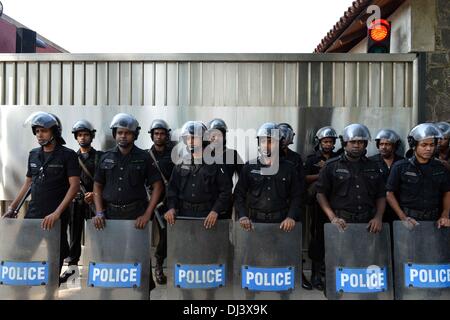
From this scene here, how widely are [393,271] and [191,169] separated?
2.19m

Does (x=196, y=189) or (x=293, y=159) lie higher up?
(x=293, y=159)

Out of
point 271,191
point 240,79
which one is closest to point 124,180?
point 271,191

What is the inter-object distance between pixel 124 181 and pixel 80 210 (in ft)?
5.57

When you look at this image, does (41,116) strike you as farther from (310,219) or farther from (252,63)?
(310,219)

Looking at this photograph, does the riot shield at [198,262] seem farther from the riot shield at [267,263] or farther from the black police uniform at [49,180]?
the black police uniform at [49,180]

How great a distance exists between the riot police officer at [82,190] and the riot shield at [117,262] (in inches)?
60.6

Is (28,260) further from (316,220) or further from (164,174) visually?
(316,220)

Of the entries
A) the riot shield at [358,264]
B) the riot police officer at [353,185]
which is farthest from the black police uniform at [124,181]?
the riot shield at [358,264]

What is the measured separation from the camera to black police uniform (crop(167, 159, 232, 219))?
4.31 meters

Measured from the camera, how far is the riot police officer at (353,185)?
4270 mm

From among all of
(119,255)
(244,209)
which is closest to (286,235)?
(244,209)

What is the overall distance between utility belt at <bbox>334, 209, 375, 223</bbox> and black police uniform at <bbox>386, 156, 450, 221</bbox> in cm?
32

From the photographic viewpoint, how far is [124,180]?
429cm

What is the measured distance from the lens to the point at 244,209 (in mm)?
4195
